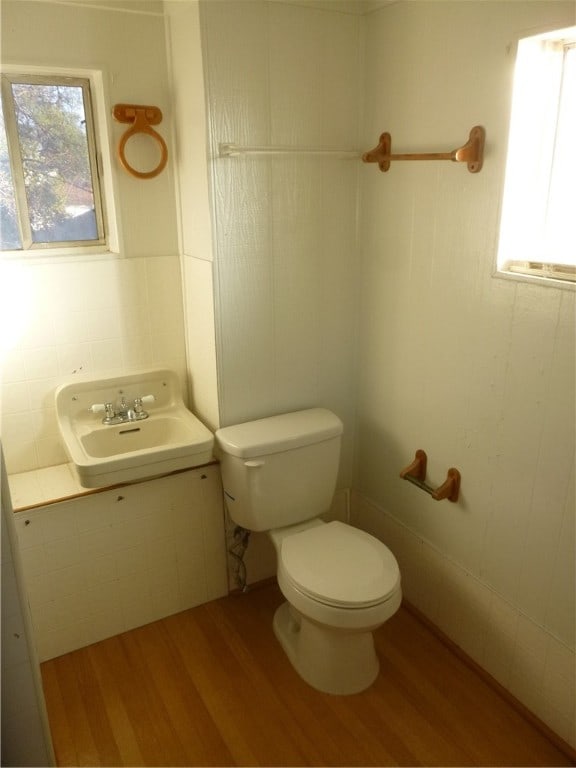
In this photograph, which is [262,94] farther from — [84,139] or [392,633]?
[392,633]

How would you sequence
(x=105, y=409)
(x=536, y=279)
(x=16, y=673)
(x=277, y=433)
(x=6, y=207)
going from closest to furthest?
(x=16, y=673), (x=536, y=279), (x=6, y=207), (x=277, y=433), (x=105, y=409)

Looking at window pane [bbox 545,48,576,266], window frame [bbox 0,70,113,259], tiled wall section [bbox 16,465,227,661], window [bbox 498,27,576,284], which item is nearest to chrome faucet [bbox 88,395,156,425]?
tiled wall section [bbox 16,465,227,661]

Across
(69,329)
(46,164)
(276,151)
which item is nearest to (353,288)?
(276,151)

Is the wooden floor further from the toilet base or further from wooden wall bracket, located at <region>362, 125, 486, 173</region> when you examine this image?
wooden wall bracket, located at <region>362, 125, 486, 173</region>

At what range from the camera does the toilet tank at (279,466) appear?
2.02 meters

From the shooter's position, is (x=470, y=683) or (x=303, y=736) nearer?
(x=303, y=736)

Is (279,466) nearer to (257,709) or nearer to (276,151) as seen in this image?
(257,709)

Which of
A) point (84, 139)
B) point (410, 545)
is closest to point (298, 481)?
point (410, 545)

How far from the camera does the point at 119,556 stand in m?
2.09

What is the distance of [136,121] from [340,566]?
1.62 meters

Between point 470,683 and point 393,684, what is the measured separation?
0.26 meters

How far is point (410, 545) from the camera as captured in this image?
223 cm

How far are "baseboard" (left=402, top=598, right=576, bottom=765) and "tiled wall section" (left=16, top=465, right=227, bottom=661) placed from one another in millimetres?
798

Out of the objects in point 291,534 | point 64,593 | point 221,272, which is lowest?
point 64,593
